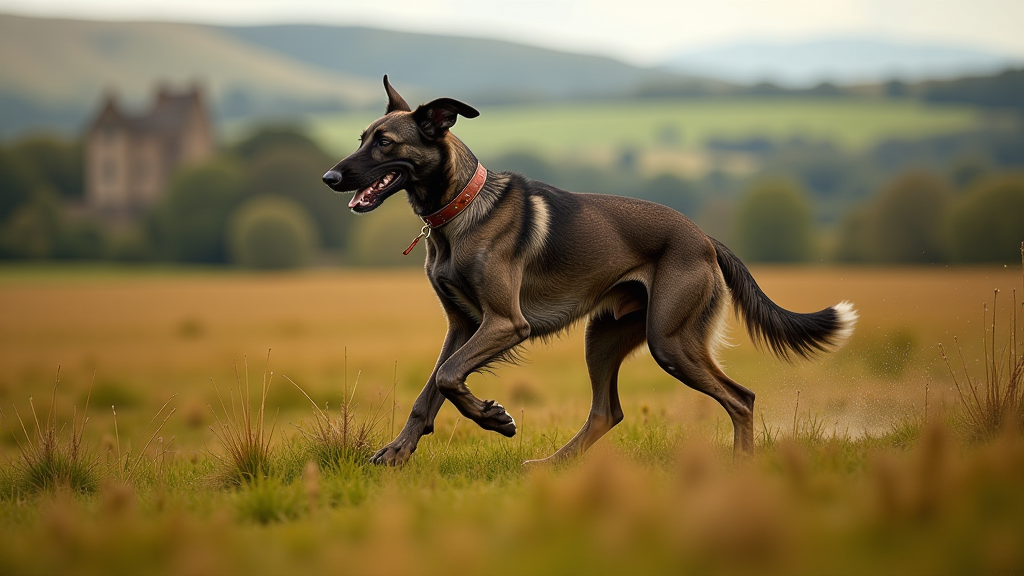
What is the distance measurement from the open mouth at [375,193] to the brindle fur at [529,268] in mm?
31

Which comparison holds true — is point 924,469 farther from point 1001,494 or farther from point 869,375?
point 869,375

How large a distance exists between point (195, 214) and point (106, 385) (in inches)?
2719

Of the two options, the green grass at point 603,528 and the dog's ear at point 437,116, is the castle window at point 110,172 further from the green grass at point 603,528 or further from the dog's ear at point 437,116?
the green grass at point 603,528

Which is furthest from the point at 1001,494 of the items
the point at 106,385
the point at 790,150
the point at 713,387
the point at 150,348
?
the point at 790,150

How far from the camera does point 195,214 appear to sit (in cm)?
8119

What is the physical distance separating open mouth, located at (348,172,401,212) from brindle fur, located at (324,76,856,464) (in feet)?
0.10

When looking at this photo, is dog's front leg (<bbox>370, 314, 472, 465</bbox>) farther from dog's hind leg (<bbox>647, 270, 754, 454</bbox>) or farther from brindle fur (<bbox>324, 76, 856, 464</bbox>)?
dog's hind leg (<bbox>647, 270, 754, 454</bbox>)

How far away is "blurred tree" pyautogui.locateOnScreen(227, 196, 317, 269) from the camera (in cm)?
7175

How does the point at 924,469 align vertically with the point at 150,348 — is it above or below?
above

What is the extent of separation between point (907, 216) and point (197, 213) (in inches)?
2326

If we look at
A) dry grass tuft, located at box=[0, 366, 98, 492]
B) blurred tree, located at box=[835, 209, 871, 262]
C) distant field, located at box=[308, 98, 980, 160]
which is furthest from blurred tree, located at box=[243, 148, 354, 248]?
dry grass tuft, located at box=[0, 366, 98, 492]

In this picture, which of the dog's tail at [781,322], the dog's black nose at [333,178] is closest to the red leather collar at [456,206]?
the dog's black nose at [333,178]

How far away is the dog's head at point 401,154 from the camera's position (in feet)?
20.4

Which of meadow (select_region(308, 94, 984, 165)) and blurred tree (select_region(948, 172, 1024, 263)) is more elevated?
meadow (select_region(308, 94, 984, 165))
